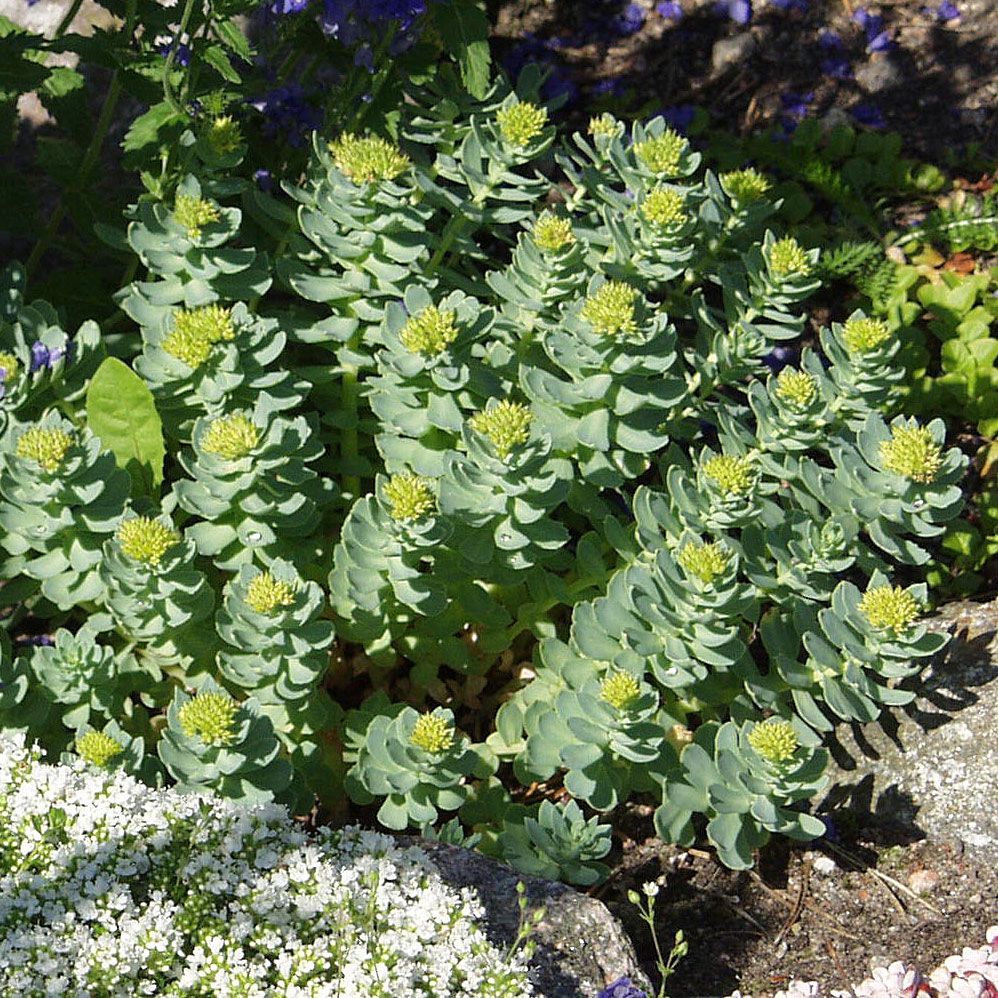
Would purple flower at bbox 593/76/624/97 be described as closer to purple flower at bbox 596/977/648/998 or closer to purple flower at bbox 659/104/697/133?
purple flower at bbox 659/104/697/133

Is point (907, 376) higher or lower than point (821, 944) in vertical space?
higher

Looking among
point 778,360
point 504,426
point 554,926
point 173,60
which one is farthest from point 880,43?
point 554,926

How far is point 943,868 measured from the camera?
2.95 m

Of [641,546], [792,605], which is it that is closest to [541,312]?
[641,546]

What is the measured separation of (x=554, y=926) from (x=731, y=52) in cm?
368

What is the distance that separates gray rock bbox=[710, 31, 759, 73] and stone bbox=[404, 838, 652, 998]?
3494mm

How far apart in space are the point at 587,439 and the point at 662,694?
71cm

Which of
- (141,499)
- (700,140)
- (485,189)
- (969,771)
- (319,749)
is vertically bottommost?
(319,749)

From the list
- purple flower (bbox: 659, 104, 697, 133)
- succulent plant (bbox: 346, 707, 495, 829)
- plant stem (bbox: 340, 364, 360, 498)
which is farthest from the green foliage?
purple flower (bbox: 659, 104, 697, 133)

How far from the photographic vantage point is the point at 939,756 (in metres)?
3.07

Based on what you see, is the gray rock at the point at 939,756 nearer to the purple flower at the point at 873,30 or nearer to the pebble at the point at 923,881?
the pebble at the point at 923,881

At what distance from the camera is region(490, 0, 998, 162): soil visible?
192 inches

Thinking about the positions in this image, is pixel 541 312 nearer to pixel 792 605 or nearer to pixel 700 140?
pixel 792 605

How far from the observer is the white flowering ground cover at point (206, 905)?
2121mm
